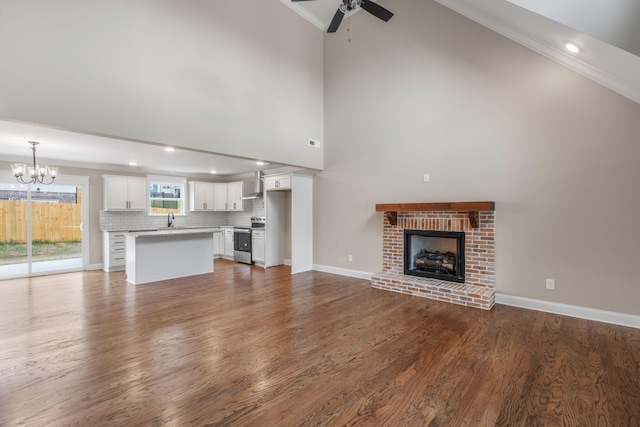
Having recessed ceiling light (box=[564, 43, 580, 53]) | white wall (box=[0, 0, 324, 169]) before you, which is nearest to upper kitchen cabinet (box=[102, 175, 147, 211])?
white wall (box=[0, 0, 324, 169])

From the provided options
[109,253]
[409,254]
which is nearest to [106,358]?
[409,254]

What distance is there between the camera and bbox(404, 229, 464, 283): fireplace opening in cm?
468

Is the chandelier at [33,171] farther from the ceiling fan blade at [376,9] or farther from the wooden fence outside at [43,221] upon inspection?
the ceiling fan blade at [376,9]

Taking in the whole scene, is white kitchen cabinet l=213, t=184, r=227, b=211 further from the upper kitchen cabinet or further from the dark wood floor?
the dark wood floor

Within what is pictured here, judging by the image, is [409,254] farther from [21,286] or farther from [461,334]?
[21,286]

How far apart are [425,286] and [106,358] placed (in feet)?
13.1

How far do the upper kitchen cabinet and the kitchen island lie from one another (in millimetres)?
1892

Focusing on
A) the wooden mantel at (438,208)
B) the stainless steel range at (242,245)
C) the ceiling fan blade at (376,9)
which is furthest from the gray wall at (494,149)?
the stainless steel range at (242,245)

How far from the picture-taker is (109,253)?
6.68 meters

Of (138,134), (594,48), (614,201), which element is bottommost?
(614,201)

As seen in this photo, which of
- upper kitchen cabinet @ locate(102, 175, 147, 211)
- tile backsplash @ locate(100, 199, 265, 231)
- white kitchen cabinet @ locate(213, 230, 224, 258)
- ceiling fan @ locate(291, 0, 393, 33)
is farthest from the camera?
white kitchen cabinet @ locate(213, 230, 224, 258)

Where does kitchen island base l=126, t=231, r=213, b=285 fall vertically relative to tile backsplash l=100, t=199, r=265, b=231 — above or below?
below

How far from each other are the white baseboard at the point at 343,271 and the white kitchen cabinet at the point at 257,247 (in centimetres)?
144

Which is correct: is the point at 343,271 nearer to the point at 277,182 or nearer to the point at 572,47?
the point at 277,182
